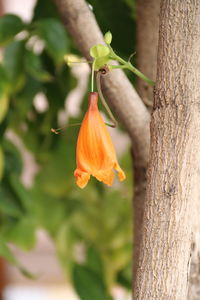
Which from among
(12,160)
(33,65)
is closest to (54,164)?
(12,160)

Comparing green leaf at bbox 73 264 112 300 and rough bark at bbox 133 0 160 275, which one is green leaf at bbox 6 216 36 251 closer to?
green leaf at bbox 73 264 112 300

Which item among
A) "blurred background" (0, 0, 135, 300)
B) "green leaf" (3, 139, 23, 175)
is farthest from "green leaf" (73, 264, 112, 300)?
"green leaf" (3, 139, 23, 175)

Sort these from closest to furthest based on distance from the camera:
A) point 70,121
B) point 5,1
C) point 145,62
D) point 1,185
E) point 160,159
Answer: point 160,159, point 145,62, point 1,185, point 70,121, point 5,1

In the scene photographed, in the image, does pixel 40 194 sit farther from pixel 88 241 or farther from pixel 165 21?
pixel 165 21

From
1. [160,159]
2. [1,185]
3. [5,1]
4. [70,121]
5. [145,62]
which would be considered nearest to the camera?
[160,159]

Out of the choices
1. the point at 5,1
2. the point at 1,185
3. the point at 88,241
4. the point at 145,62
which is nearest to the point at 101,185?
the point at 88,241
